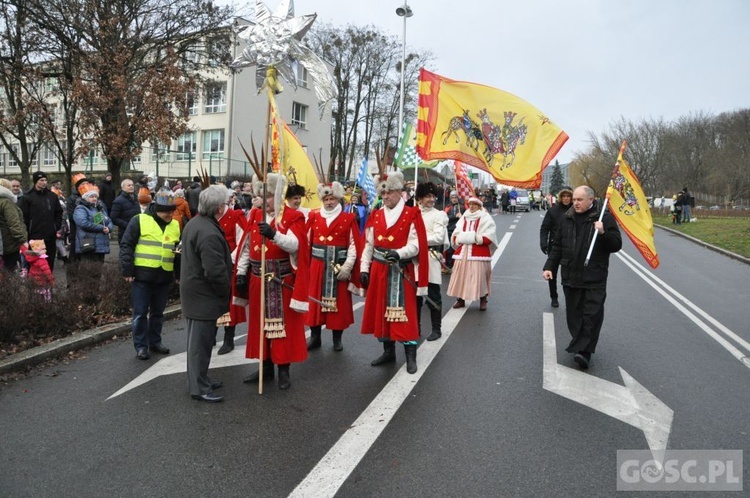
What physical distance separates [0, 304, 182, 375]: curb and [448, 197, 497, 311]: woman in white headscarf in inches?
→ 199

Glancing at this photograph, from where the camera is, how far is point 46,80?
19.3m

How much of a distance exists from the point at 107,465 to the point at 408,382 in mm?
2782

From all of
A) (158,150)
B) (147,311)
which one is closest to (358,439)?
(147,311)

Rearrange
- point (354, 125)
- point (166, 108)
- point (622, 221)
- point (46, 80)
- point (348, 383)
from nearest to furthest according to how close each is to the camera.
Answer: point (348, 383)
point (622, 221)
point (166, 108)
point (46, 80)
point (354, 125)

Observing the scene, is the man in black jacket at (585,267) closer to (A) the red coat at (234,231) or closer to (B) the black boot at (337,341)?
(B) the black boot at (337,341)

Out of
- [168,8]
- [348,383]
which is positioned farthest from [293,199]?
[168,8]

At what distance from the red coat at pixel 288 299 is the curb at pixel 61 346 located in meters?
2.33

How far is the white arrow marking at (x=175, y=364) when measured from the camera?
557cm

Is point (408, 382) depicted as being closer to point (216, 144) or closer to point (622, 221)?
point (622, 221)

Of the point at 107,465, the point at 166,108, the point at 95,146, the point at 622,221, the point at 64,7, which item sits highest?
the point at 64,7

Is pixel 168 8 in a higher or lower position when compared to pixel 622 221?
higher

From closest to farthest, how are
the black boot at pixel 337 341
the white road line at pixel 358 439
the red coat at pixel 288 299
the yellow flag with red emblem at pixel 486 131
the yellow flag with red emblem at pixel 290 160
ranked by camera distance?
the white road line at pixel 358 439 → the red coat at pixel 288 299 → the yellow flag with red emblem at pixel 290 160 → the black boot at pixel 337 341 → the yellow flag with red emblem at pixel 486 131

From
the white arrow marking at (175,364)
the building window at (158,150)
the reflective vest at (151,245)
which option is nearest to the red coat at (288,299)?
the white arrow marking at (175,364)

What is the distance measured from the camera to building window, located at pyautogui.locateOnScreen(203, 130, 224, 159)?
40.6 m
